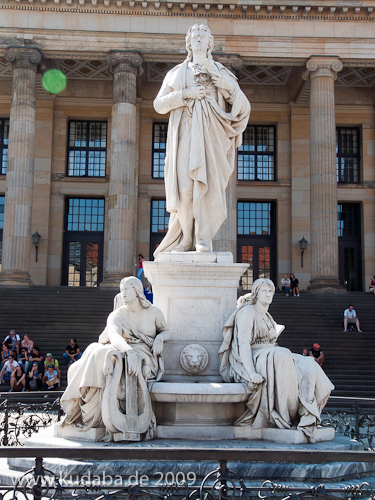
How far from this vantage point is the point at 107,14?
30594 millimetres

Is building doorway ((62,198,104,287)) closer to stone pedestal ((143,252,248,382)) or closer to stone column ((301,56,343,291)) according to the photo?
stone column ((301,56,343,291))

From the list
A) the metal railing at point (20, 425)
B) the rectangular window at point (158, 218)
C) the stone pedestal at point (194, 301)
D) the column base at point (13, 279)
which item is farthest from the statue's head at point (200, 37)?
the rectangular window at point (158, 218)

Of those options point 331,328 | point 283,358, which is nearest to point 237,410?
point 283,358

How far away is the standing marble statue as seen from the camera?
6.83 metres

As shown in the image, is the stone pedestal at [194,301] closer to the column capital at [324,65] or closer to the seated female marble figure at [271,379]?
the seated female marble figure at [271,379]

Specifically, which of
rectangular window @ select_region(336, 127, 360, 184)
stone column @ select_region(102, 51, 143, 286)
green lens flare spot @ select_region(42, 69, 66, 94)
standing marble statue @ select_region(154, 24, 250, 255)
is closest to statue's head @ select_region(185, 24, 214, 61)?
standing marble statue @ select_region(154, 24, 250, 255)

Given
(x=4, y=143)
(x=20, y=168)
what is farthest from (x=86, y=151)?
(x=20, y=168)

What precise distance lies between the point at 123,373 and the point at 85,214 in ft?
103

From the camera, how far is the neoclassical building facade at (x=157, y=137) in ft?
97.1

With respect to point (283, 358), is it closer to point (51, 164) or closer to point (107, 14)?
point (107, 14)

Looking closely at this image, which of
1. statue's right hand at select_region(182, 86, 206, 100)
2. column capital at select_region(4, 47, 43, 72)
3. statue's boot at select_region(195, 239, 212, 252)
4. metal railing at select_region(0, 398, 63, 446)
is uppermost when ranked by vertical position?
column capital at select_region(4, 47, 43, 72)

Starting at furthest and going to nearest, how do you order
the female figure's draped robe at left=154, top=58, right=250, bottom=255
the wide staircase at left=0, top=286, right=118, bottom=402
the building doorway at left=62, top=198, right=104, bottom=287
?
1. the building doorway at left=62, top=198, right=104, bottom=287
2. the wide staircase at left=0, top=286, right=118, bottom=402
3. the female figure's draped robe at left=154, top=58, right=250, bottom=255

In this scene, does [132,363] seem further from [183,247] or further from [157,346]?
[183,247]

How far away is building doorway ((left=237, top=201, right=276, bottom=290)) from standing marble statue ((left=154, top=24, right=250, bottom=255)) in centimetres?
2830
